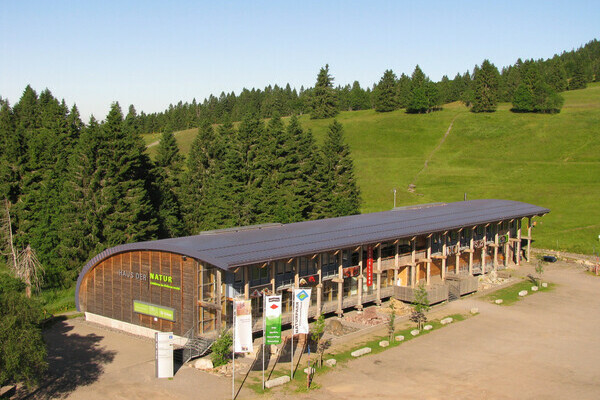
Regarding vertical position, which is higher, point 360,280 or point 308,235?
point 308,235

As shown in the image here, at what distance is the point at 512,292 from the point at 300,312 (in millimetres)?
26952

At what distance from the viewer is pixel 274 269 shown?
35.0 m

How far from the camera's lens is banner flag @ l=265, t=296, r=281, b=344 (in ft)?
90.5

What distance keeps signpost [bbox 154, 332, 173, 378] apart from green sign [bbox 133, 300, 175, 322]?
18.3 feet

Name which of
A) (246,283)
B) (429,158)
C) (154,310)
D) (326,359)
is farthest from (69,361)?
(429,158)

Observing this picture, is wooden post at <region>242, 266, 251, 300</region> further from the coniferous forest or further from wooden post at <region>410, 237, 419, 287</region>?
the coniferous forest

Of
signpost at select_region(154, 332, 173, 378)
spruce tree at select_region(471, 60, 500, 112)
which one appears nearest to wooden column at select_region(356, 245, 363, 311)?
signpost at select_region(154, 332, 173, 378)

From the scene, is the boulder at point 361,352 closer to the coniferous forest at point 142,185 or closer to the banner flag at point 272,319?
the banner flag at point 272,319

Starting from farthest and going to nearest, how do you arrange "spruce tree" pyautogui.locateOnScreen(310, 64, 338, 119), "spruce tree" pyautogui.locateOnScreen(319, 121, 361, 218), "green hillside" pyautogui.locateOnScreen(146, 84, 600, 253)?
"spruce tree" pyautogui.locateOnScreen(310, 64, 338, 119), "green hillside" pyautogui.locateOnScreen(146, 84, 600, 253), "spruce tree" pyautogui.locateOnScreen(319, 121, 361, 218)

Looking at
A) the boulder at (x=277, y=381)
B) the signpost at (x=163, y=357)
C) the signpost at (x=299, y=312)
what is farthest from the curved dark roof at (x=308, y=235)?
the boulder at (x=277, y=381)

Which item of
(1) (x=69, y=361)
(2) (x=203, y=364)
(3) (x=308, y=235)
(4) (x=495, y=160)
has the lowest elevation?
(1) (x=69, y=361)

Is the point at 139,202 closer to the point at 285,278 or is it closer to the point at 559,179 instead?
the point at 285,278

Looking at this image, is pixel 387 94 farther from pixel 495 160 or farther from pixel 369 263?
pixel 369 263

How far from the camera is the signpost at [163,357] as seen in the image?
27.9 meters
